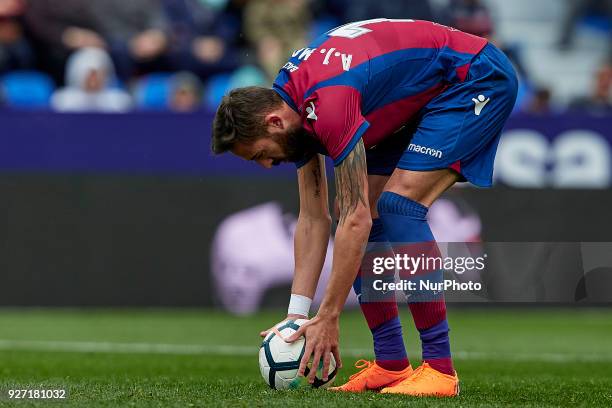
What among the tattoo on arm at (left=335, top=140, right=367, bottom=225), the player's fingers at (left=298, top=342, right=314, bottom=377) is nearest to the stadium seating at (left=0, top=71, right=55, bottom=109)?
the player's fingers at (left=298, top=342, right=314, bottom=377)

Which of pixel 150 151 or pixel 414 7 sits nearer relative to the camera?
pixel 150 151

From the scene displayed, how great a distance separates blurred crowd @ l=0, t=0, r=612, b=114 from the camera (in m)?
13.0

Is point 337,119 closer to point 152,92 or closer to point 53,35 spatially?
point 152,92

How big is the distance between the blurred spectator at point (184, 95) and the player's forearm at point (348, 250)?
24.5 ft

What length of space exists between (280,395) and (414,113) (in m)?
1.47

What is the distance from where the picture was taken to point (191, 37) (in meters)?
14.2

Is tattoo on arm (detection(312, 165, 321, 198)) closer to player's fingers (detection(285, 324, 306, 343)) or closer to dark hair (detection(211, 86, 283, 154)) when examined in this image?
dark hair (detection(211, 86, 283, 154))

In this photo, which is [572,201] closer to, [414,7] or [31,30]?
[414,7]

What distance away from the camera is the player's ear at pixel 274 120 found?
199 inches

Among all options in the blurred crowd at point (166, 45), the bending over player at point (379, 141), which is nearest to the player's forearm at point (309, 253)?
the bending over player at point (379, 141)

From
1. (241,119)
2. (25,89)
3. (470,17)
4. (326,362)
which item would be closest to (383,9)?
(470,17)

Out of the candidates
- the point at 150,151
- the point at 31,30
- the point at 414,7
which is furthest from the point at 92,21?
the point at 414,7

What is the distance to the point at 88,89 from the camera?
41.4 feet

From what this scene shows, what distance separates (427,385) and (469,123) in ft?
→ 4.00
